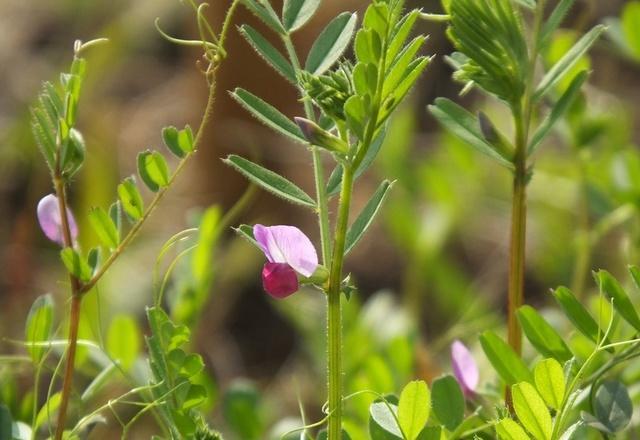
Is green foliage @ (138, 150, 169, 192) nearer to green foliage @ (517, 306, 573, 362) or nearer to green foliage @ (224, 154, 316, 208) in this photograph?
green foliage @ (224, 154, 316, 208)

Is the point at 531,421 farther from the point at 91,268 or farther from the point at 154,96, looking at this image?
the point at 154,96

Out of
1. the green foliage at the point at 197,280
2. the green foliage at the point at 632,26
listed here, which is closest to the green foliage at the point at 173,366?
the green foliage at the point at 197,280

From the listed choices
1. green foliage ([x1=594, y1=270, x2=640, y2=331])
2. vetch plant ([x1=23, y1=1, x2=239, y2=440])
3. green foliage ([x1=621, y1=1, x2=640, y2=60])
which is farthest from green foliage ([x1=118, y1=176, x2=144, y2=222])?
green foliage ([x1=621, y1=1, x2=640, y2=60])

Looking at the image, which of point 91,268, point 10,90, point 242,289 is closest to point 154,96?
point 10,90

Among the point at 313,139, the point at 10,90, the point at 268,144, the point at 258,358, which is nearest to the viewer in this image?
the point at 313,139

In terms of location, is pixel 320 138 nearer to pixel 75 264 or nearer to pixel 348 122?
pixel 348 122

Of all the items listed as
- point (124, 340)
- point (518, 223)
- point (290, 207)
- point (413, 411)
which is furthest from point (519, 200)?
point (290, 207)

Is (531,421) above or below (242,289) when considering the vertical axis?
above
